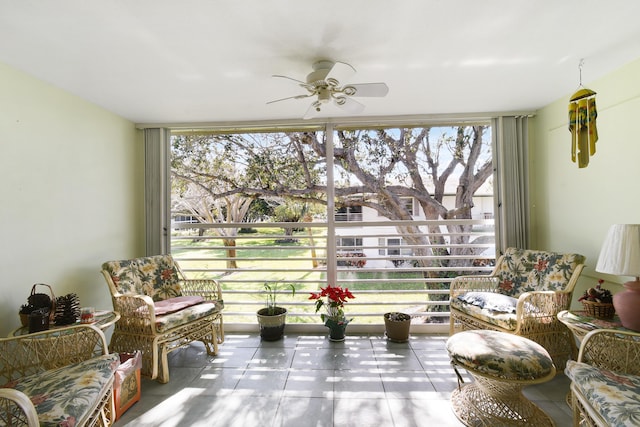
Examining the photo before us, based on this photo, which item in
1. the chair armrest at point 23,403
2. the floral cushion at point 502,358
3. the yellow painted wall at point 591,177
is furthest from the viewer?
the yellow painted wall at point 591,177

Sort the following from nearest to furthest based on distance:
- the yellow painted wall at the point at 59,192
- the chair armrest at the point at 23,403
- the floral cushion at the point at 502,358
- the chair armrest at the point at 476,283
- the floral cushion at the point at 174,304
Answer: the chair armrest at the point at 23,403 < the floral cushion at the point at 502,358 < the yellow painted wall at the point at 59,192 < the floral cushion at the point at 174,304 < the chair armrest at the point at 476,283

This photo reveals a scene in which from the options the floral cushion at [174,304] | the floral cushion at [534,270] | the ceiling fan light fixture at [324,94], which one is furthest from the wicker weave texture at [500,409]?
the floral cushion at [174,304]

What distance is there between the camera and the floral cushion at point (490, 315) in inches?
97.1

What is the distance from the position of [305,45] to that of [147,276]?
2702 mm

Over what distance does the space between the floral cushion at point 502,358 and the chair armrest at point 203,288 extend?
92.5 inches

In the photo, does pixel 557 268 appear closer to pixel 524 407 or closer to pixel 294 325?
pixel 524 407

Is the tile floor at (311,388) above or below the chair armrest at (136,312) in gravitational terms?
below

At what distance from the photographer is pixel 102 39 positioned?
1942 millimetres

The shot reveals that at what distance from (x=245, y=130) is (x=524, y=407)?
3788mm

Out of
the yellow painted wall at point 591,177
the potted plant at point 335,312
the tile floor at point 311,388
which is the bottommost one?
the tile floor at point 311,388

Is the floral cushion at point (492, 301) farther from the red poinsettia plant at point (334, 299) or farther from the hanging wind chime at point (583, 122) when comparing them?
the hanging wind chime at point (583, 122)

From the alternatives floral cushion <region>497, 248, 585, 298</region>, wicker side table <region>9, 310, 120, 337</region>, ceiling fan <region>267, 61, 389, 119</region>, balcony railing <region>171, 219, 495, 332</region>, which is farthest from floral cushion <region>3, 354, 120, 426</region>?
floral cushion <region>497, 248, 585, 298</region>

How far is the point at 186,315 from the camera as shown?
266 cm

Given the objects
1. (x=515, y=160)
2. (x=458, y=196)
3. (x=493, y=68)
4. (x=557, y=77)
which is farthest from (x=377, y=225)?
(x=557, y=77)
